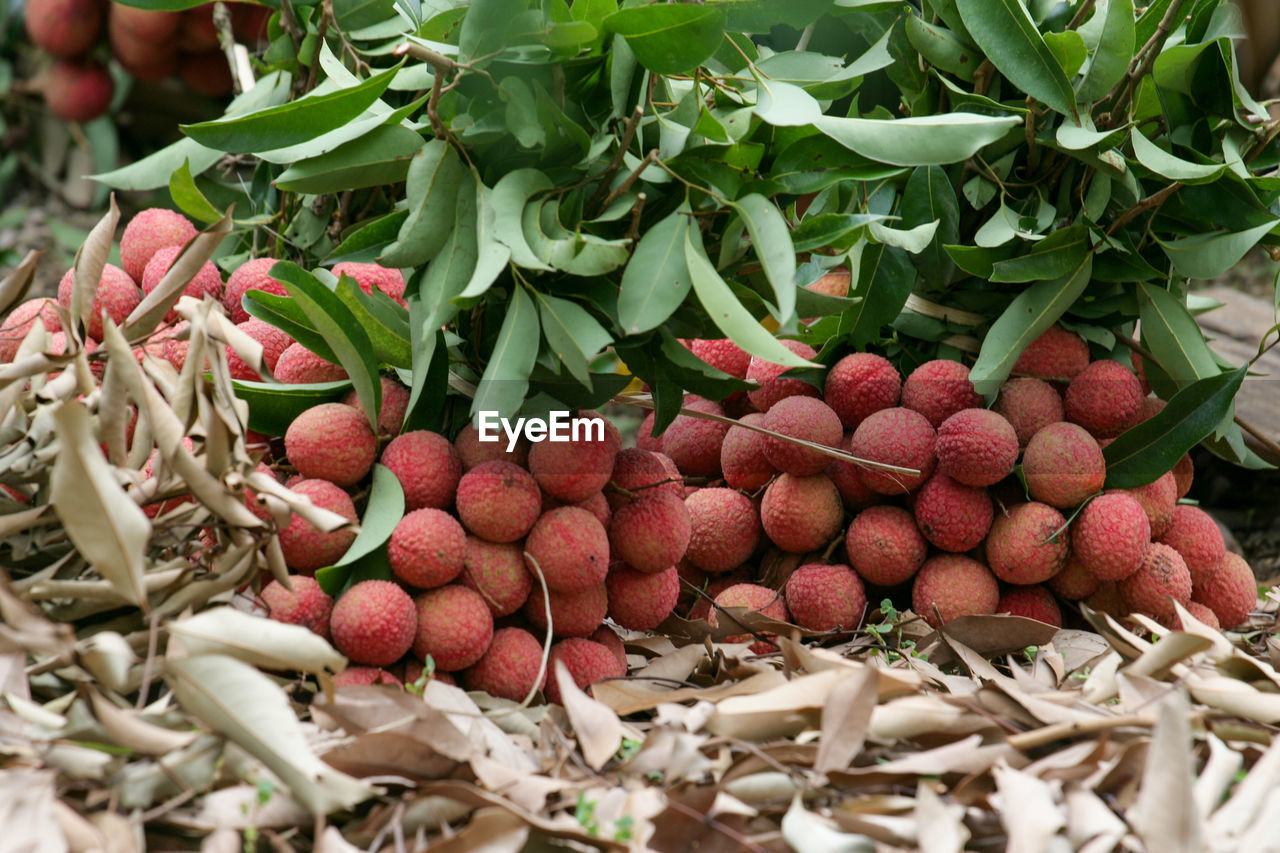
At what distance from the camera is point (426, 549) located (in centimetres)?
73

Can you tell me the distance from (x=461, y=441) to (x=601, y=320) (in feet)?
0.45

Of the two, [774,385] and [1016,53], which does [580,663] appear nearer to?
[774,385]

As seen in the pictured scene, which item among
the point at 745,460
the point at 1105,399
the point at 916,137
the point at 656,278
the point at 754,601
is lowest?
the point at 754,601

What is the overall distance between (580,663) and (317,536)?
208mm

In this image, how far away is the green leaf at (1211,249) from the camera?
89 centimetres

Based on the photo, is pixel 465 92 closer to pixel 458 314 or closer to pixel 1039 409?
pixel 458 314

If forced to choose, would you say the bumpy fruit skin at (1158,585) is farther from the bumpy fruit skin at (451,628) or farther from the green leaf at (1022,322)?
the bumpy fruit skin at (451,628)

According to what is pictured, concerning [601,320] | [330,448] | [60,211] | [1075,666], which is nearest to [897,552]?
[1075,666]

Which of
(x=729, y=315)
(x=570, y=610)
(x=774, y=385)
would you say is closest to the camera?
(x=729, y=315)

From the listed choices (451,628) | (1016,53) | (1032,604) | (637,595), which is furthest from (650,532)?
(1016,53)

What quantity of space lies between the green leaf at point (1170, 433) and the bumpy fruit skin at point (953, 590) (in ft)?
0.45

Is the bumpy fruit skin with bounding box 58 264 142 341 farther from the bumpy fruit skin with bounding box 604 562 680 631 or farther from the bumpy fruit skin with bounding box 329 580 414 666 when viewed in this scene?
the bumpy fruit skin with bounding box 604 562 680 631

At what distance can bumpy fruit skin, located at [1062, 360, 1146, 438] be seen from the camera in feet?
3.05

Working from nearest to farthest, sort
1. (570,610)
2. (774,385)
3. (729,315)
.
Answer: (729,315)
(570,610)
(774,385)
